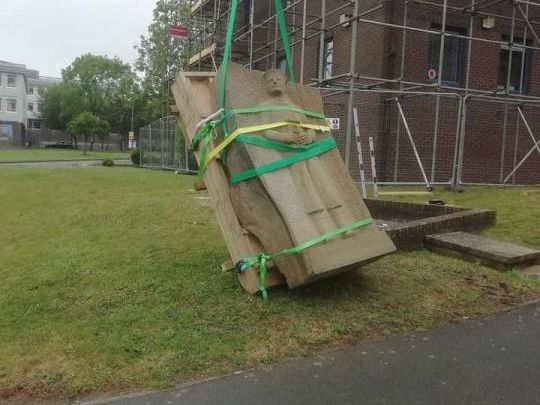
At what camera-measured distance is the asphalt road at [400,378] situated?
357 cm

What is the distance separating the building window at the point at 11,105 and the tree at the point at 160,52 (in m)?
48.1

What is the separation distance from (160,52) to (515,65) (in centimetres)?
2943

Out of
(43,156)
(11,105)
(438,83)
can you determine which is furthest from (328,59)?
(11,105)

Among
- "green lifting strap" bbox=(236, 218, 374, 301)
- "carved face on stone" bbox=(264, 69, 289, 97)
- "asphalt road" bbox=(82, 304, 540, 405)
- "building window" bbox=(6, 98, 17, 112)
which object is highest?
"building window" bbox=(6, 98, 17, 112)

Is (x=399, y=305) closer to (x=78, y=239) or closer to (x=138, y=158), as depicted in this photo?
(x=78, y=239)

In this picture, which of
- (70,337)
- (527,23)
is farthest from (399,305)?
(527,23)

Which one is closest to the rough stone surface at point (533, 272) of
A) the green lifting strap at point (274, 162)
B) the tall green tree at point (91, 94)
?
the green lifting strap at point (274, 162)

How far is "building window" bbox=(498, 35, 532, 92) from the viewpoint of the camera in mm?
16219

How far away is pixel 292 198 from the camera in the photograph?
4.87m

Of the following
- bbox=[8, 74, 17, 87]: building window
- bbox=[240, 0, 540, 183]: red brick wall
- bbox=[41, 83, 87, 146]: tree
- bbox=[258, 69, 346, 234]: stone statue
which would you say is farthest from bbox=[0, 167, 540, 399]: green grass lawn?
bbox=[8, 74, 17, 87]: building window

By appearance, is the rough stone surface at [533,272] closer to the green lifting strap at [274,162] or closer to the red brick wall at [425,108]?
the green lifting strap at [274,162]

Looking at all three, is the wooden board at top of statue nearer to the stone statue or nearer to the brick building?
the stone statue

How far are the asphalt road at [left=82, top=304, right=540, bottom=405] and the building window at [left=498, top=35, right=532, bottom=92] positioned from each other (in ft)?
43.4

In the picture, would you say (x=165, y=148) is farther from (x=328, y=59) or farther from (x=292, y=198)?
(x=292, y=198)
